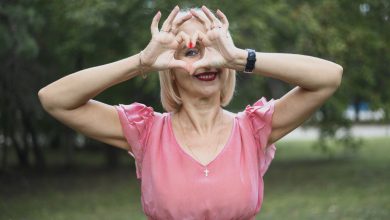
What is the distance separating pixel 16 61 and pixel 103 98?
3.09 m

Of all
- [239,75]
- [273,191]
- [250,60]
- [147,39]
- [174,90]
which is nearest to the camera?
[250,60]

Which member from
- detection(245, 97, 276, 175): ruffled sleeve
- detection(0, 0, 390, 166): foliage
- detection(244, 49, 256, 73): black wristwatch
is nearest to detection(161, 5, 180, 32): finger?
detection(244, 49, 256, 73): black wristwatch

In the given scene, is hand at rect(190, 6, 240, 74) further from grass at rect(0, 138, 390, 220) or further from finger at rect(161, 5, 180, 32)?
grass at rect(0, 138, 390, 220)

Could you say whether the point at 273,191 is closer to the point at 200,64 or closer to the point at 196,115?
the point at 196,115

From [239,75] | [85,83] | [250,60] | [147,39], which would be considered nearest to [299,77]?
[250,60]

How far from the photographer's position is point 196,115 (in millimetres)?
2631

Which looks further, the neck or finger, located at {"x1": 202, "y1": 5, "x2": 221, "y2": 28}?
the neck

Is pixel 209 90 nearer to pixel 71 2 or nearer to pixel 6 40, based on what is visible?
pixel 6 40

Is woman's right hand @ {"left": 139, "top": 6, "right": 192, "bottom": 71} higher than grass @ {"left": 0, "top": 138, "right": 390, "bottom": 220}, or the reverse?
woman's right hand @ {"left": 139, "top": 6, "right": 192, "bottom": 71}

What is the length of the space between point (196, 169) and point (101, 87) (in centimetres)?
47

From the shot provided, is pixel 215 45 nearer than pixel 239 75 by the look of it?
Yes

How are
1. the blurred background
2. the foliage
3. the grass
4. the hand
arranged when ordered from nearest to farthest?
the hand < the grass < the blurred background < the foliage

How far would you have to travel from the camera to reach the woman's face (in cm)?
255

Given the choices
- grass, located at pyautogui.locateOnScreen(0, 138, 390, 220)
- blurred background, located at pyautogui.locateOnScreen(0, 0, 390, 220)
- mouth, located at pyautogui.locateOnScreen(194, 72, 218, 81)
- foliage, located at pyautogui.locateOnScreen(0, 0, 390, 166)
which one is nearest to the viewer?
mouth, located at pyautogui.locateOnScreen(194, 72, 218, 81)
